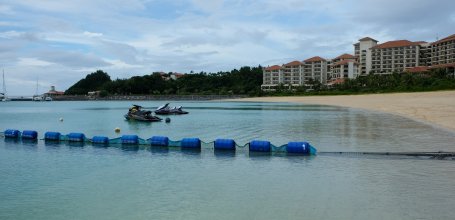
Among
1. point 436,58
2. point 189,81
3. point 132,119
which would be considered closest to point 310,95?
point 436,58

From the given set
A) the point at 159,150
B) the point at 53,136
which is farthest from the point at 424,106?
the point at 53,136

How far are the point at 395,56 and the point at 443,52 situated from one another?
49.0ft

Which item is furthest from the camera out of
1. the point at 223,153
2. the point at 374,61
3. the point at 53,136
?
the point at 374,61

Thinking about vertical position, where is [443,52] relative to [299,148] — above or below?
above

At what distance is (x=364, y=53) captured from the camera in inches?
5551

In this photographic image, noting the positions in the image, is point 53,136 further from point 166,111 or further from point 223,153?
point 166,111

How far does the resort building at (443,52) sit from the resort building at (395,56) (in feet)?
14.1

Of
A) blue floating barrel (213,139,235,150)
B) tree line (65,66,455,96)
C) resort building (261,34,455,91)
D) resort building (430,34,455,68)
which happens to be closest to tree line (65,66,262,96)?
tree line (65,66,455,96)

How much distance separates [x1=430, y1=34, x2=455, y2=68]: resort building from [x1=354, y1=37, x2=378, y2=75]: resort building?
1945 centimetres

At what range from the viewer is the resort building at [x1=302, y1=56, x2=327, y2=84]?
150625 millimetres

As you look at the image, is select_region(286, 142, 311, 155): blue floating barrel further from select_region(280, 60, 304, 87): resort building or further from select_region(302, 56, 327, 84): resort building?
select_region(280, 60, 304, 87): resort building

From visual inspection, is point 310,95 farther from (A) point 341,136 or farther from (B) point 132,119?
(A) point 341,136

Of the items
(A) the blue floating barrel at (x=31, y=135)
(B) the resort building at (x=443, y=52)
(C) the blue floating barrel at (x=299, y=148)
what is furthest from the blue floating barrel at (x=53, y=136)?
(B) the resort building at (x=443, y=52)

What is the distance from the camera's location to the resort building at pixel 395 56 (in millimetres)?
127438
